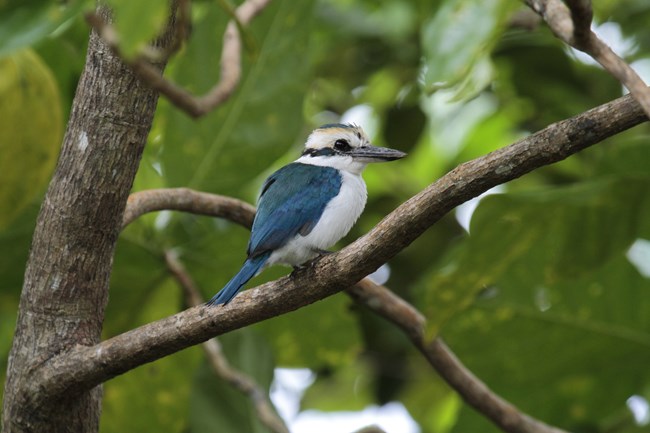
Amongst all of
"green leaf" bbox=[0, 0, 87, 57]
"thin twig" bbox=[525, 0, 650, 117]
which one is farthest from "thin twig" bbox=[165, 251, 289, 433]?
"green leaf" bbox=[0, 0, 87, 57]

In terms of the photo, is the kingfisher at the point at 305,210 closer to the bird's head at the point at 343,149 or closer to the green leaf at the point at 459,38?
the bird's head at the point at 343,149

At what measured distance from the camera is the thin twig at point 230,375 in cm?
339

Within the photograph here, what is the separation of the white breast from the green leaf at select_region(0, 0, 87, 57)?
170 cm

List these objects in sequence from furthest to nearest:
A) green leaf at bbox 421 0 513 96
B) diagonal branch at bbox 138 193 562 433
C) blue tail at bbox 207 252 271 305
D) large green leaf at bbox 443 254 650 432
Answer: large green leaf at bbox 443 254 650 432 < diagonal branch at bbox 138 193 562 433 < green leaf at bbox 421 0 513 96 < blue tail at bbox 207 252 271 305

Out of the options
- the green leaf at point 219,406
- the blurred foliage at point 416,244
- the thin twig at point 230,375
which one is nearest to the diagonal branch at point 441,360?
the blurred foliage at point 416,244

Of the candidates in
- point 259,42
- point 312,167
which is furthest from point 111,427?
point 259,42

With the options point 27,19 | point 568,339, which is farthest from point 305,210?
point 27,19

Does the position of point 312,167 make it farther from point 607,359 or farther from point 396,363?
A: point 396,363

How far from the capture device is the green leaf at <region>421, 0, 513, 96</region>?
8.57ft

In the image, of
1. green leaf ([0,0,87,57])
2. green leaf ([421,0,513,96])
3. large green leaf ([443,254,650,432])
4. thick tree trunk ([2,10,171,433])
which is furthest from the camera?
large green leaf ([443,254,650,432])

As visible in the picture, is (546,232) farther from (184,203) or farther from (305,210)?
(184,203)

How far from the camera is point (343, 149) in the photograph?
375 cm

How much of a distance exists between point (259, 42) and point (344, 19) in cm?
111

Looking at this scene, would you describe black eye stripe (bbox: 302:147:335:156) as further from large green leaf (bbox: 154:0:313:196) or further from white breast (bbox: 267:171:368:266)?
white breast (bbox: 267:171:368:266)
